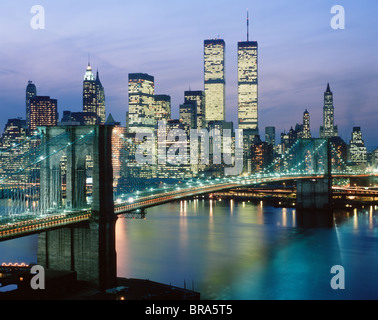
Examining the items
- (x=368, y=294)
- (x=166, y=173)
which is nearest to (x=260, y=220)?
(x=368, y=294)

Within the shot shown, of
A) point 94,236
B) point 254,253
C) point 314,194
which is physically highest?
point 94,236

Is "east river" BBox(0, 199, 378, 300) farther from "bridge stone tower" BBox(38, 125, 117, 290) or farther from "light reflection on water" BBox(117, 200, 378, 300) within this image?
"bridge stone tower" BBox(38, 125, 117, 290)

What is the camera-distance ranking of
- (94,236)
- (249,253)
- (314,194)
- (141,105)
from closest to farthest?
(94,236) → (249,253) → (314,194) → (141,105)

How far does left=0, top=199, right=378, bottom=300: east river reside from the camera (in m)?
23.3

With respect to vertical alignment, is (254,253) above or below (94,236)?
below

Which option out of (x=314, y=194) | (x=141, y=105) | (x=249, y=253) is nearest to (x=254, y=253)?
(x=249, y=253)

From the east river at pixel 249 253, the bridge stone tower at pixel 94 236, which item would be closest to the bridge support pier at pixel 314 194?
the east river at pixel 249 253

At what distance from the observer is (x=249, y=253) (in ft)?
102

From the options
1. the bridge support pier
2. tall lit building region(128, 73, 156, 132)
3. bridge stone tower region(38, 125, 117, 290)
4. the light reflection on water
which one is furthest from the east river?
tall lit building region(128, 73, 156, 132)

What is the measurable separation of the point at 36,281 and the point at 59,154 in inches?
252

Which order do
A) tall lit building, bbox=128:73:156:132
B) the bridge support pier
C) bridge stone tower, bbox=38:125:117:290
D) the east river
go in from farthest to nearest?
tall lit building, bbox=128:73:156:132
the bridge support pier
the east river
bridge stone tower, bbox=38:125:117:290

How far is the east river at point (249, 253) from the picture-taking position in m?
23.3

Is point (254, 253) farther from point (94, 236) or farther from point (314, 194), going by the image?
point (314, 194)

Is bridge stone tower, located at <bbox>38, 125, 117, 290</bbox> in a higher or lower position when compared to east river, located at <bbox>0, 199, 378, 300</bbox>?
higher
